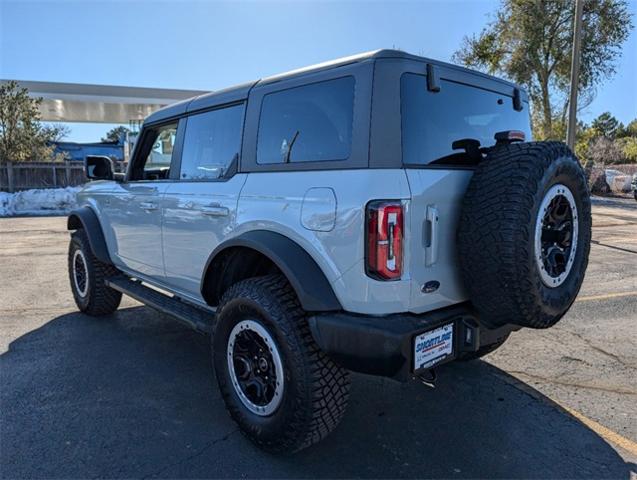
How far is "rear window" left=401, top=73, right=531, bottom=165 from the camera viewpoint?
7.59 feet

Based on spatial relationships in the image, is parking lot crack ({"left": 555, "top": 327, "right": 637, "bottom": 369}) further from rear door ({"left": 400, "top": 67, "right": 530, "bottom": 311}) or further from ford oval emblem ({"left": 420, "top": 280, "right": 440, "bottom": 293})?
ford oval emblem ({"left": 420, "top": 280, "right": 440, "bottom": 293})

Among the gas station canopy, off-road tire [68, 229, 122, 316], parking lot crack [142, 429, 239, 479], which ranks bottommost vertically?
parking lot crack [142, 429, 239, 479]

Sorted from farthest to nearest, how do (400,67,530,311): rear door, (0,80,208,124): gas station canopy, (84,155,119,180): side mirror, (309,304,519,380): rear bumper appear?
(0,80,208,124): gas station canopy, (84,155,119,180): side mirror, (400,67,530,311): rear door, (309,304,519,380): rear bumper

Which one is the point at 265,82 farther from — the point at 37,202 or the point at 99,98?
the point at 99,98

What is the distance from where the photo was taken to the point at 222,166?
317 cm

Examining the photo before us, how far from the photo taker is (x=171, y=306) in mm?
3545

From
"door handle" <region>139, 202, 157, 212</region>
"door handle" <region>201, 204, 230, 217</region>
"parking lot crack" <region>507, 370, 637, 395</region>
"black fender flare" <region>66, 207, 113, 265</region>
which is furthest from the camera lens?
"black fender flare" <region>66, 207, 113, 265</region>

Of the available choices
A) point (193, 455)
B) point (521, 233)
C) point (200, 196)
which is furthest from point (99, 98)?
point (521, 233)

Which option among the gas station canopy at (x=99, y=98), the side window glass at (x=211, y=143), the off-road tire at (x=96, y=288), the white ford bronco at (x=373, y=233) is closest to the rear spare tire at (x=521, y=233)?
the white ford bronco at (x=373, y=233)

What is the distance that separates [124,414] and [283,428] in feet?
3.91

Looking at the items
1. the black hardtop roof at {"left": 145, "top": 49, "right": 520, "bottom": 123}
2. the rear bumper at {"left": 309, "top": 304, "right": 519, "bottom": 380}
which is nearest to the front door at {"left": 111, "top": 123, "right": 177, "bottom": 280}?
the black hardtop roof at {"left": 145, "top": 49, "right": 520, "bottom": 123}

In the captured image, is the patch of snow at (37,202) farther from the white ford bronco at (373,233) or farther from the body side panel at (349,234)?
the body side panel at (349,234)

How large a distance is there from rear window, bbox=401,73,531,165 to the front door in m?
2.10

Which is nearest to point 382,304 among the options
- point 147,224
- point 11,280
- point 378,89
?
point 378,89
